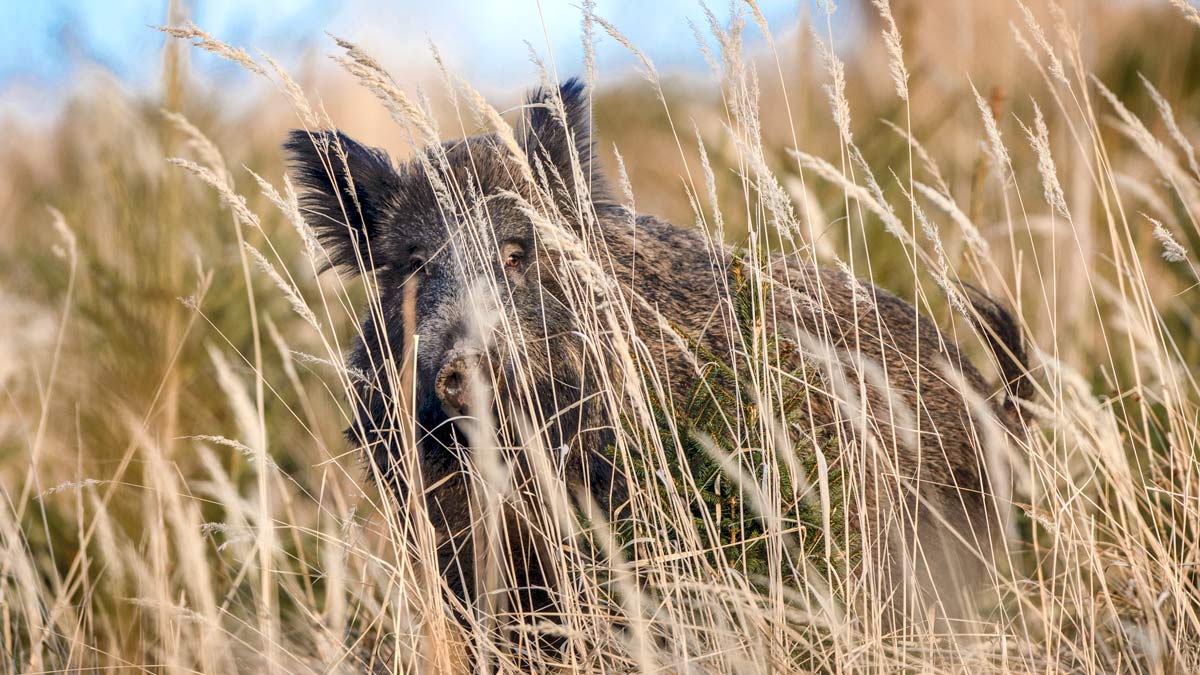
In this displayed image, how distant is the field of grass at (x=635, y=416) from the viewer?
8.34 feet

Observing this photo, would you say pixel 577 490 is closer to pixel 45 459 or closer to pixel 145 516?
pixel 145 516

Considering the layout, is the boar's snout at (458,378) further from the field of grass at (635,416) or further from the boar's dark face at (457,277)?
the field of grass at (635,416)

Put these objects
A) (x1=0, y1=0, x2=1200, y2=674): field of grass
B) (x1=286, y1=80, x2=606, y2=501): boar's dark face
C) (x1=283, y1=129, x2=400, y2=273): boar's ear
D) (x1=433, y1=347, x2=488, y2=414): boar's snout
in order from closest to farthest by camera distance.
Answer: (x1=0, y1=0, x2=1200, y2=674): field of grass → (x1=433, y1=347, x2=488, y2=414): boar's snout → (x1=286, y1=80, x2=606, y2=501): boar's dark face → (x1=283, y1=129, x2=400, y2=273): boar's ear

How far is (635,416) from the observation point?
102 inches

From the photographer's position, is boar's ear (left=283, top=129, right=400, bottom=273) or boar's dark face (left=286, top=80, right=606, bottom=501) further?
boar's ear (left=283, top=129, right=400, bottom=273)

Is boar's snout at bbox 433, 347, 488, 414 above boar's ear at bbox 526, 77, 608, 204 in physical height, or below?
below

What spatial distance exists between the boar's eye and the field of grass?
0.54m

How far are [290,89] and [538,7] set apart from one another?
0.64m

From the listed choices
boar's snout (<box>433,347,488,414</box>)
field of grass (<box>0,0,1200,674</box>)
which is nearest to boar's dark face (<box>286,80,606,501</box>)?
boar's snout (<box>433,347,488,414</box>)

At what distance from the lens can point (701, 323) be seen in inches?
146

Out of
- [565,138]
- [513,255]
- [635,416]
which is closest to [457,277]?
[513,255]

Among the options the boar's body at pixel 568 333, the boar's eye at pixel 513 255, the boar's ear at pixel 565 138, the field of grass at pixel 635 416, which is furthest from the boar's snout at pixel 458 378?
the boar's ear at pixel 565 138

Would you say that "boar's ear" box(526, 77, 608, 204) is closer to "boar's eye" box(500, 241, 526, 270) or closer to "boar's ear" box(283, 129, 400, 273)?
"boar's eye" box(500, 241, 526, 270)

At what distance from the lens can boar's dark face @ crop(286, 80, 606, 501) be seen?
3.16m
